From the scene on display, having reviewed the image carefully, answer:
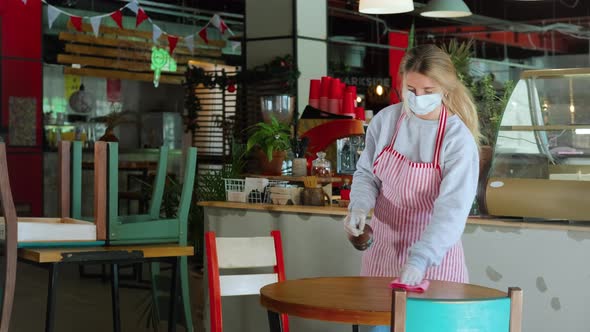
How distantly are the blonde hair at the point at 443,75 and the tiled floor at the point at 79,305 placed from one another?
306 cm

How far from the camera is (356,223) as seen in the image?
3236 mm

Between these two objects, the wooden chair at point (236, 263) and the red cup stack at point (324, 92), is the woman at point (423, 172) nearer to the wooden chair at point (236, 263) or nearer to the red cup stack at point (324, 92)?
the wooden chair at point (236, 263)

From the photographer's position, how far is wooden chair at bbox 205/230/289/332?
3.52m

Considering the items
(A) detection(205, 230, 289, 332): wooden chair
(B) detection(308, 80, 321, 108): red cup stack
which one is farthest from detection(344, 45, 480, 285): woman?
(B) detection(308, 80, 321, 108): red cup stack

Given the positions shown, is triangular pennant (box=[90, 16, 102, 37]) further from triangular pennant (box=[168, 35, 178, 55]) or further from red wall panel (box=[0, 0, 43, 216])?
triangular pennant (box=[168, 35, 178, 55])

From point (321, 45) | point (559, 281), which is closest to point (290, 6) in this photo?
point (321, 45)

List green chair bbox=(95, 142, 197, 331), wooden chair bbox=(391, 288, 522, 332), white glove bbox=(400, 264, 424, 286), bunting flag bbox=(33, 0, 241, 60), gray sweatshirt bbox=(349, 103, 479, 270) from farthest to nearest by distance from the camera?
bunting flag bbox=(33, 0, 241, 60), green chair bbox=(95, 142, 197, 331), gray sweatshirt bbox=(349, 103, 479, 270), white glove bbox=(400, 264, 424, 286), wooden chair bbox=(391, 288, 522, 332)

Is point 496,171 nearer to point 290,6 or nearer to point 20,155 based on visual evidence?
point 290,6

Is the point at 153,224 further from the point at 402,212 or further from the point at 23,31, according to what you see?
the point at 23,31

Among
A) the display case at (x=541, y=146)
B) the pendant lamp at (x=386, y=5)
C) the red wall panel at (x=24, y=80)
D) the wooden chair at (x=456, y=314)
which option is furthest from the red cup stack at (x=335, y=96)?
the red wall panel at (x=24, y=80)

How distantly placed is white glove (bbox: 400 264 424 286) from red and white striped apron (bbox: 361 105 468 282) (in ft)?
1.17

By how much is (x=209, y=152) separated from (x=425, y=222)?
15.0 ft

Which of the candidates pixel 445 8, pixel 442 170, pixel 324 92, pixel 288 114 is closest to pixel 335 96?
pixel 324 92

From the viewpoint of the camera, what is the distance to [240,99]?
23.9 ft
